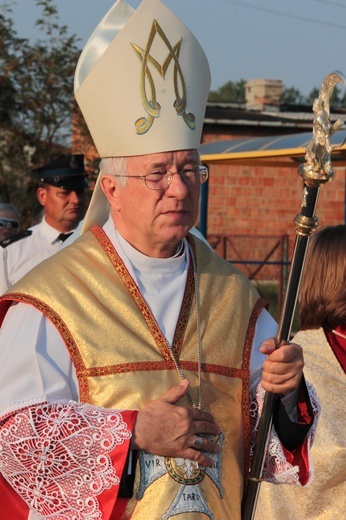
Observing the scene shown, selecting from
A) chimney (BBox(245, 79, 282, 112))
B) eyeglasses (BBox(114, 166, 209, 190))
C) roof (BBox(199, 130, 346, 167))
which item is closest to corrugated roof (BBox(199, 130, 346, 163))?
roof (BBox(199, 130, 346, 167))

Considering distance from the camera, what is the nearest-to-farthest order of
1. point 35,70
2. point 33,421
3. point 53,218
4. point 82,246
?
point 33,421 < point 82,246 < point 53,218 < point 35,70

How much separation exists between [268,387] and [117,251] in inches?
25.5

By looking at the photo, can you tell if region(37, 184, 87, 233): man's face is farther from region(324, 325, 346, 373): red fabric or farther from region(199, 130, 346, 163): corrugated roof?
region(324, 325, 346, 373): red fabric

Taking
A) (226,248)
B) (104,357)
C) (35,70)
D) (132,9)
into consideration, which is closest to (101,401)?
(104,357)

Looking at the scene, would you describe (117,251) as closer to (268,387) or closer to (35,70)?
(268,387)

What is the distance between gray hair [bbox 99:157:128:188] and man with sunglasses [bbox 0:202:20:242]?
5517 millimetres

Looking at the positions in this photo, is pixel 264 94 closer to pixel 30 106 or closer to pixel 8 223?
pixel 30 106

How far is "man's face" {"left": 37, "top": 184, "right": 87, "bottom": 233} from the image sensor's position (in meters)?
7.39

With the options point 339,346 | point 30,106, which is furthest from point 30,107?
point 339,346

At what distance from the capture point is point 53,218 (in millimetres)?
7406

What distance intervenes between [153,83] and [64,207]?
4.17 m

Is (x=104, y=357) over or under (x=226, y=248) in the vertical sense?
over

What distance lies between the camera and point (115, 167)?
11.0ft

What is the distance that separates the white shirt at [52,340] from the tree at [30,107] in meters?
10.3
